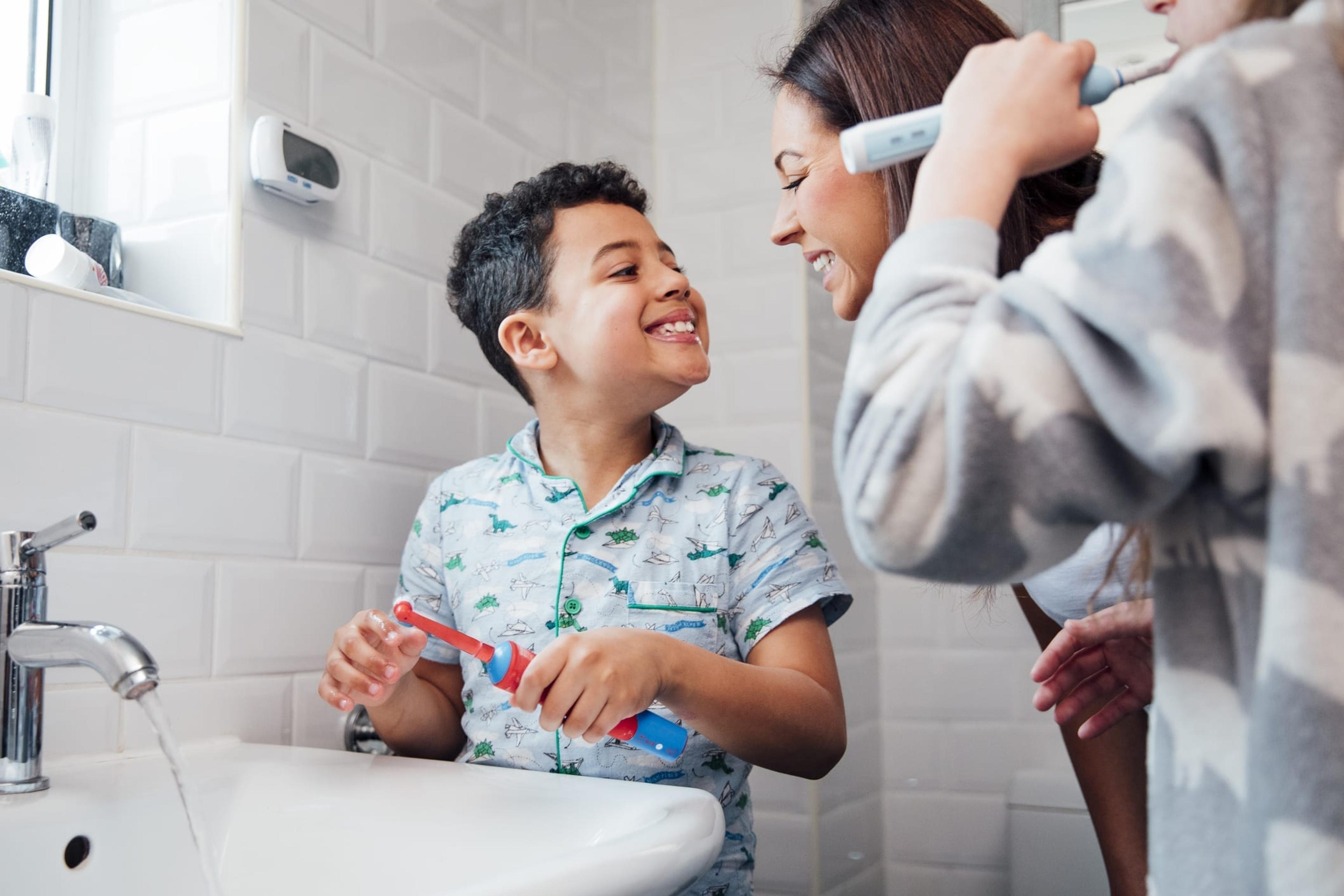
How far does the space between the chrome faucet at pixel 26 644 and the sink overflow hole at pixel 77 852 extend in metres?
0.06

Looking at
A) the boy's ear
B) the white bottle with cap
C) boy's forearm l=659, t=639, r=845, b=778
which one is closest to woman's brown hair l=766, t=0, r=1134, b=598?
boy's forearm l=659, t=639, r=845, b=778

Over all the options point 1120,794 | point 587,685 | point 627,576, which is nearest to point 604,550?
point 627,576

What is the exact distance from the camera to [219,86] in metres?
1.15

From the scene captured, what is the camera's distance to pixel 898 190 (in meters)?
1.06

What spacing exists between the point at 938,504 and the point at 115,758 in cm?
85

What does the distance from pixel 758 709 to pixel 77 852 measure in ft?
1.80

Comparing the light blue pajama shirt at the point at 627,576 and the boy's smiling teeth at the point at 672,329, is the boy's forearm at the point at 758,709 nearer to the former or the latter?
the light blue pajama shirt at the point at 627,576

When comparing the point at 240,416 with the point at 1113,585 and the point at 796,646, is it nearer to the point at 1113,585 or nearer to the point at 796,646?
the point at 796,646

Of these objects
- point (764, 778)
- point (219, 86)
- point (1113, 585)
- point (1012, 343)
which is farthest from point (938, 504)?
point (764, 778)

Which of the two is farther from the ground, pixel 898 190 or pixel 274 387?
pixel 898 190

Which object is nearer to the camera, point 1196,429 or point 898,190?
point 1196,429

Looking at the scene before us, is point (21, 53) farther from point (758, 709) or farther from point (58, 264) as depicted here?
point (758, 709)

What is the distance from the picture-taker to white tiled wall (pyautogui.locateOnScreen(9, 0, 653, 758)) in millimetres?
965

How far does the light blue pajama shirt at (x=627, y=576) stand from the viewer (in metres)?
1.12
